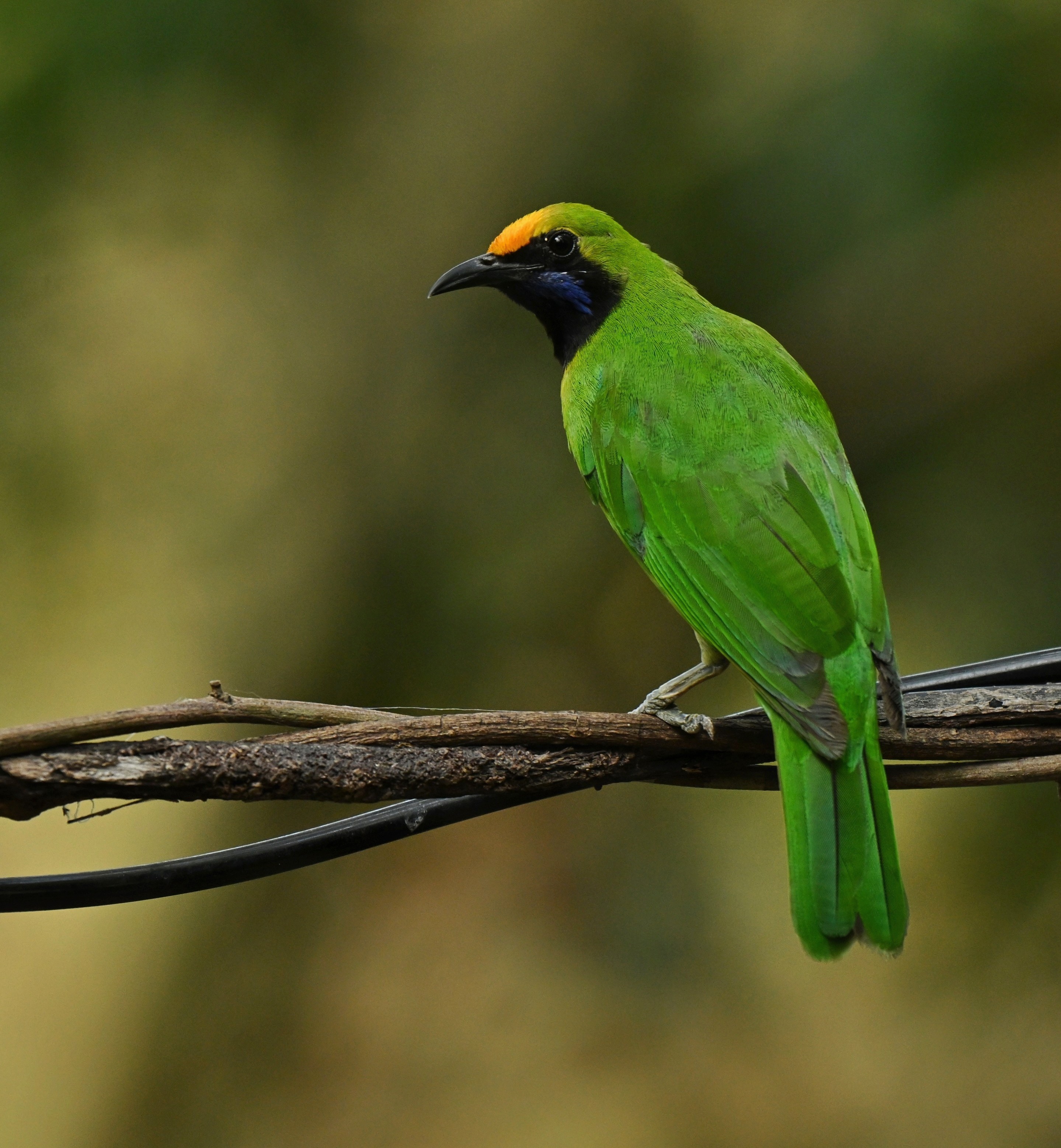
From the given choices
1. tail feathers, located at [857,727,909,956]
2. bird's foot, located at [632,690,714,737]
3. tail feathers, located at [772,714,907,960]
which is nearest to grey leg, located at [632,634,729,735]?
bird's foot, located at [632,690,714,737]

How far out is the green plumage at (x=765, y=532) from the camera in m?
2.30

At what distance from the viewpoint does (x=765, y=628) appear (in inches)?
101

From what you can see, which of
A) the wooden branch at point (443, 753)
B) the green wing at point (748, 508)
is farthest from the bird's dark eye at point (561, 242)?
the wooden branch at point (443, 753)

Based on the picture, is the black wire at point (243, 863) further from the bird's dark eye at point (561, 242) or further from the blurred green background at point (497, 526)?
the blurred green background at point (497, 526)

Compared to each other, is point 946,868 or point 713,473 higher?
point 713,473

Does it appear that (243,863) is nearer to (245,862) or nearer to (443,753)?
(245,862)

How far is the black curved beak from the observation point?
370cm

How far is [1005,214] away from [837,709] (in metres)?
3.79

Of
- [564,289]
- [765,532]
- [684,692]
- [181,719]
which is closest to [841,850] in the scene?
[684,692]

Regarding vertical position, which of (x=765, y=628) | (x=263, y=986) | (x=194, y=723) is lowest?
(x=263, y=986)

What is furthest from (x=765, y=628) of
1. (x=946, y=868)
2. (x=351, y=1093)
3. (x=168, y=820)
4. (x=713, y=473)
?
(x=351, y=1093)

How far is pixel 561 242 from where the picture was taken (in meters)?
3.69

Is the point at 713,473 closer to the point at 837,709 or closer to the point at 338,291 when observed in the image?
the point at 837,709

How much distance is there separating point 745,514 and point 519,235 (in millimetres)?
1360
